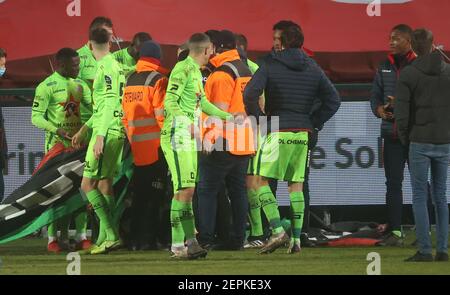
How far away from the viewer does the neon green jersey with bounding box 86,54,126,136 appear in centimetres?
1316

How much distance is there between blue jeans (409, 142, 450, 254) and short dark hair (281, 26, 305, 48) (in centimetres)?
170

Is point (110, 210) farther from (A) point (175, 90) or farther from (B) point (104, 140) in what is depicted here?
(A) point (175, 90)

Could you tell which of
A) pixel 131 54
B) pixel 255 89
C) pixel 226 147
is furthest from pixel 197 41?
pixel 131 54

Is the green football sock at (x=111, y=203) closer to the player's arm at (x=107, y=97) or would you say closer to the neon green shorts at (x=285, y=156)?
the player's arm at (x=107, y=97)

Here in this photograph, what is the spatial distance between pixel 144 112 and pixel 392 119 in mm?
2605

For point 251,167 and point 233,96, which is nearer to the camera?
point 233,96

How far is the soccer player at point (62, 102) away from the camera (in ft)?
46.1

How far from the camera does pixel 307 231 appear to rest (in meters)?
14.5

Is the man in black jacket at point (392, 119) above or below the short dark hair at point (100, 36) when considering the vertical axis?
below

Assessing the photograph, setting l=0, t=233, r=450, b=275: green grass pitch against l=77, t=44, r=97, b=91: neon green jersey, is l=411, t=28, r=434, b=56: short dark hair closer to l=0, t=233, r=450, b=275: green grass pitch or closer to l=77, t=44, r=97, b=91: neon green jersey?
l=0, t=233, r=450, b=275: green grass pitch

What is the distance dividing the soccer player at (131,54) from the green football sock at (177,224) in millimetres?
2018

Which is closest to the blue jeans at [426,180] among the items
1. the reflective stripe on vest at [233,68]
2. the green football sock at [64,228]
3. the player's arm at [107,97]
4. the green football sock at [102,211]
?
the reflective stripe on vest at [233,68]

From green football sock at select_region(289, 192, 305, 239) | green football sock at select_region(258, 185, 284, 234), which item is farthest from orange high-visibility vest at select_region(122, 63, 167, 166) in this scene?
green football sock at select_region(289, 192, 305, 239)

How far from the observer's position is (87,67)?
576 inches
